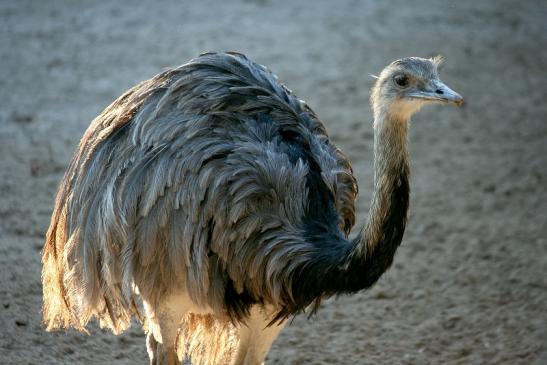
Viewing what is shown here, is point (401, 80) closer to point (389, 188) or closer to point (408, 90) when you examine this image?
point (408, 90)

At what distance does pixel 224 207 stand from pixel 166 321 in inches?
21.5

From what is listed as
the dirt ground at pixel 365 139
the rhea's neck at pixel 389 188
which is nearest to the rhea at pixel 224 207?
the rhea's neck at pixel 389 188

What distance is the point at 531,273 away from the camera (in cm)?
566

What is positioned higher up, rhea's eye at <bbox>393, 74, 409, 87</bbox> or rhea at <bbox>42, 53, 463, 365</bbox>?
rhea's eye at <bbox>393, 74, 409, 87</bbox>

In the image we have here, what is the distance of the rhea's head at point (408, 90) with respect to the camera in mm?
3508

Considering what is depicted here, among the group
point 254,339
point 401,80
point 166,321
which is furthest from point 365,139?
point 401,80

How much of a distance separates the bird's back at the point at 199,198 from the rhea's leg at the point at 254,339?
0.20 metres

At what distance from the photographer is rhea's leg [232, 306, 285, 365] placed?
4.07 m

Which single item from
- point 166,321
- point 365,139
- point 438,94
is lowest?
point 365,139

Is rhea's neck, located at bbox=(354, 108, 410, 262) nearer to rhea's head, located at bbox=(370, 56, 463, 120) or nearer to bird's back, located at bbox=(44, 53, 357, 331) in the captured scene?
rhea's head, located at bbox=(370, 56, 463, 120)

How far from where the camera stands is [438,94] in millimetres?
3529

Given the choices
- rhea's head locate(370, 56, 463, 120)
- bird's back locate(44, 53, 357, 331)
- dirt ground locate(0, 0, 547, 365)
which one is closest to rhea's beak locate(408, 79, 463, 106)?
rhea's head locate(370, 56, 463, 120)

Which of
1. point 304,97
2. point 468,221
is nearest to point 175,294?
point 468,221

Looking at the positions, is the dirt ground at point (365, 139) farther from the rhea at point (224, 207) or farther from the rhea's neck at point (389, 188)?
the rhea's neck at point (389, 188)
